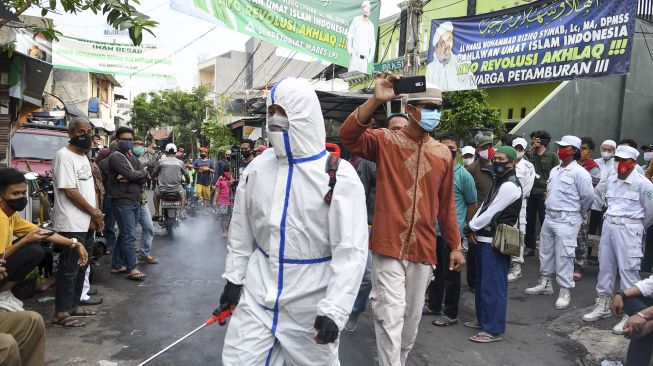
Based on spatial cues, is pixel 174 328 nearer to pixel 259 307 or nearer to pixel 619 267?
pixel 259 307

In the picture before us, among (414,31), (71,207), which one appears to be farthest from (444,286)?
(414,31)

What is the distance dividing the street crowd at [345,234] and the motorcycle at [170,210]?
3.55m

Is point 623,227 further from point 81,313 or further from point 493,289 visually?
point 81,313

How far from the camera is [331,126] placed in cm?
1594

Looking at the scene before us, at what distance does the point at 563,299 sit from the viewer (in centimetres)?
629

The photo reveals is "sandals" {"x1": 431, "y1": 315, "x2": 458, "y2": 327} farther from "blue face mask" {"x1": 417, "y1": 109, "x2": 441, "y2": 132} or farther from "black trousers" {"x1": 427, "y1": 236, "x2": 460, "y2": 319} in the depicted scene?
"blue face mask" {"x1": 417, "y1": 109, "x2": 441, "y2": 132}

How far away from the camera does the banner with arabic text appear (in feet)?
26.2

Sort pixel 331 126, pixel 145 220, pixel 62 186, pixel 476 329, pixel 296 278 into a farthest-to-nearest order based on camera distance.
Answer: pixel 331 126 < pixel 145 220 < pixel 476 329 < pixel 62 186 < pixel 296 278

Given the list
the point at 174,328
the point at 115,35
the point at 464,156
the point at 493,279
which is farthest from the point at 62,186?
the point at 115,35

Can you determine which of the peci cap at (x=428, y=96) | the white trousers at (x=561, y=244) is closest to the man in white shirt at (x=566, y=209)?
the white trousers at (x=561, y=244)

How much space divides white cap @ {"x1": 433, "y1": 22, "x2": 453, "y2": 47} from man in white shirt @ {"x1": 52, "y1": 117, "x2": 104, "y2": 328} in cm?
812

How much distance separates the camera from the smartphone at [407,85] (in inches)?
120

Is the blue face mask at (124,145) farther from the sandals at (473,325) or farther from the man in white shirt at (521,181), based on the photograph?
the man in white shirt at (521,181)

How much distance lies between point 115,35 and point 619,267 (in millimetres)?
15455
